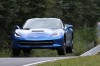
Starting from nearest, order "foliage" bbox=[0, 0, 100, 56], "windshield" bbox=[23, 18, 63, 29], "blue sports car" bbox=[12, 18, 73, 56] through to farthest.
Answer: "blue sports car" bbox=[12, 18, 73, 56] → "windshield" bbox=[23, 18, 63, 29] → "foliage" bbox=[0, 0, 100, 56]

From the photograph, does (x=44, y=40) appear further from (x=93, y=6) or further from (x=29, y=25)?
(x=93, y=6)

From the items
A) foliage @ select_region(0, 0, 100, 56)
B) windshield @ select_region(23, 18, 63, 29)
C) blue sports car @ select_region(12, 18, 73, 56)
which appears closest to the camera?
blue sports car @ select_region(12, 18, 73, 56)

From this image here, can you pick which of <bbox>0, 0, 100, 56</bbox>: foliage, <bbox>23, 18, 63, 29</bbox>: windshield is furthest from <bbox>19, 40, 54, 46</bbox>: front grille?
<bbox>0, 0, 100, 56</bbox>: foliage

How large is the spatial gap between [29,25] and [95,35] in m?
25.5

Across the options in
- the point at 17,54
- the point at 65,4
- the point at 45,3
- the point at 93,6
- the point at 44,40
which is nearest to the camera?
the point at 44,40

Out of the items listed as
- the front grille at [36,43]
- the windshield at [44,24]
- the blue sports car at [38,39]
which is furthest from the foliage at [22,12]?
the front grille at [36,43]

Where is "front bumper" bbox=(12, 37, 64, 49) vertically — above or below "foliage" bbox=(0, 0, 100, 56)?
above

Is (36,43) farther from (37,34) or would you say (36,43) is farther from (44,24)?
(44,24)

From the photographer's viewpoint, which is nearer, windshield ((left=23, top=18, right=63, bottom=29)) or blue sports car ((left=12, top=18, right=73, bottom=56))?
blue sports car ((left=12, top=18, right=73, bottom=56))

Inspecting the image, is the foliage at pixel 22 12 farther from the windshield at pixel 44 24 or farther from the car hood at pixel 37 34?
the car hood at pixel 37 34

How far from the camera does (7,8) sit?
82.1 feet

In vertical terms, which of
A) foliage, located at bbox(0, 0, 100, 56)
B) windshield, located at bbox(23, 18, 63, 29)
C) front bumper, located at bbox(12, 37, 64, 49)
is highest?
windshield, located at bbox(23, 18, 63, 29)

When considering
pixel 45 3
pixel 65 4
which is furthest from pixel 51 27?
pixel 65 4

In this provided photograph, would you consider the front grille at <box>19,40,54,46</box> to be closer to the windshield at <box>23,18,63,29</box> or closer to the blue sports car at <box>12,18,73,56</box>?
the blue sports car at <box>12,18,73,56</box>
